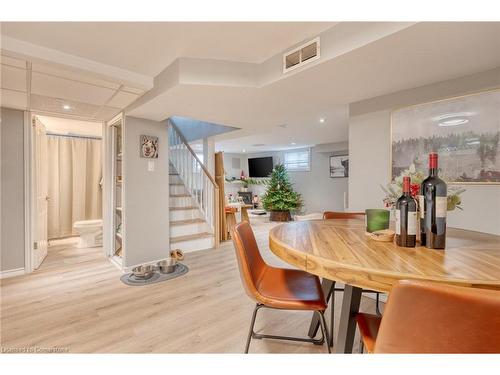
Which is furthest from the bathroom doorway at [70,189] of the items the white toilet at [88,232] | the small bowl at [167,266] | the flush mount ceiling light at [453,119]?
the flush mount ceiling light at [453,119]

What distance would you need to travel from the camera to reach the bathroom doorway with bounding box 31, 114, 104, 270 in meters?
3.86

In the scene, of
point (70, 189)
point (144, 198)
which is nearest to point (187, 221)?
point (144, 198)

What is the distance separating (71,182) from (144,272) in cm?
338

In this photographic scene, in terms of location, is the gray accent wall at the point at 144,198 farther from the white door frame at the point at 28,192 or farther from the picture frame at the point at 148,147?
the white door frame at the point at 28,192

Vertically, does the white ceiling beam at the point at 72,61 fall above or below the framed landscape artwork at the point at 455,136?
above

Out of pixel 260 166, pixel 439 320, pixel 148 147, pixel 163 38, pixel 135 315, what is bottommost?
pixel 135 315

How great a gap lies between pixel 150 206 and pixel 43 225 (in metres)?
1.64

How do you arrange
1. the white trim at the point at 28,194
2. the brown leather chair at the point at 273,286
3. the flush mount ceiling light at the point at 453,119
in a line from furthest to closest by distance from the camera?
the white trim at the point at 28,194, the flush mount ceiling light at the point at 453,119, the brown leather chair at the point at 273,286

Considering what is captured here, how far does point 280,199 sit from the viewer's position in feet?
24.3

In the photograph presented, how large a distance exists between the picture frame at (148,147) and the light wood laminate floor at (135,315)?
1553 millimetres

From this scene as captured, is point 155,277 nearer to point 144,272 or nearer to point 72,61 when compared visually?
point 144,272

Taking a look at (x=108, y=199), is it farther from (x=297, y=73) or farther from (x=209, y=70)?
(x=297, y=73)

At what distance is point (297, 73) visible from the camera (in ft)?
6.37

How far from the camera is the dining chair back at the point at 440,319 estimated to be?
0.59m
